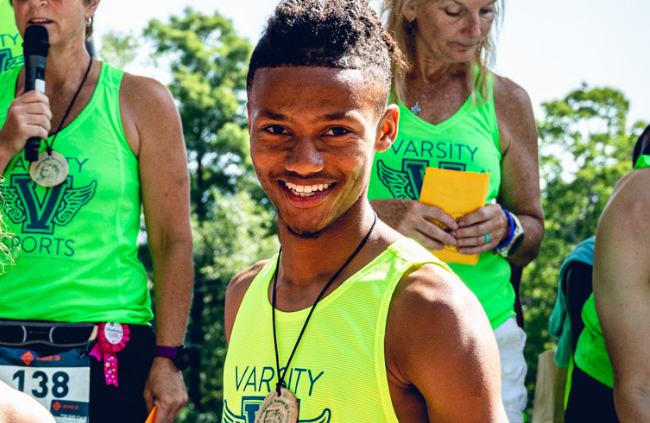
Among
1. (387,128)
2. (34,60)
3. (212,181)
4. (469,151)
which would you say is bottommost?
(387,128)

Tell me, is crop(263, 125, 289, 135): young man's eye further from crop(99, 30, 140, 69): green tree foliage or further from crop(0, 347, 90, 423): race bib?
crop(99, 30, 140, 69): green tree foliage

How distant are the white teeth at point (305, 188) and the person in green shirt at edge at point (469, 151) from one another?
3.71 feet

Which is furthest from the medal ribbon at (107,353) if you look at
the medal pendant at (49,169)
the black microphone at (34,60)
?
the black microphone at (34,60)

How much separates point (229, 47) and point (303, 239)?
2956 centimetres

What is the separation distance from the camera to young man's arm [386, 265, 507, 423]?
5.83 feet

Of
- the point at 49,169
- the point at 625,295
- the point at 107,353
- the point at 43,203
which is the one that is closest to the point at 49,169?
the point at 49,169

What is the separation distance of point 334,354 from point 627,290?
146 cm

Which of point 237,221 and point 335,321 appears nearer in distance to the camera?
point 335,321

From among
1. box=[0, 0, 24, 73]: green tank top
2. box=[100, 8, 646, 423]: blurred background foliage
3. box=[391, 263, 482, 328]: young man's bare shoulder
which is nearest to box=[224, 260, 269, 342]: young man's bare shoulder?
box=[391, 263, 482, 328]: young man's bare shoulder

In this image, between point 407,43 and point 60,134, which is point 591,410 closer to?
point 407,43

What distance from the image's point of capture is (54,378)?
3.11 m

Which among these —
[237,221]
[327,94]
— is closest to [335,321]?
[327,94]

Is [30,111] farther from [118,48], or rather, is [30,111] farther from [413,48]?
[118,48]

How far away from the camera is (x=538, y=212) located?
363 centimetres
